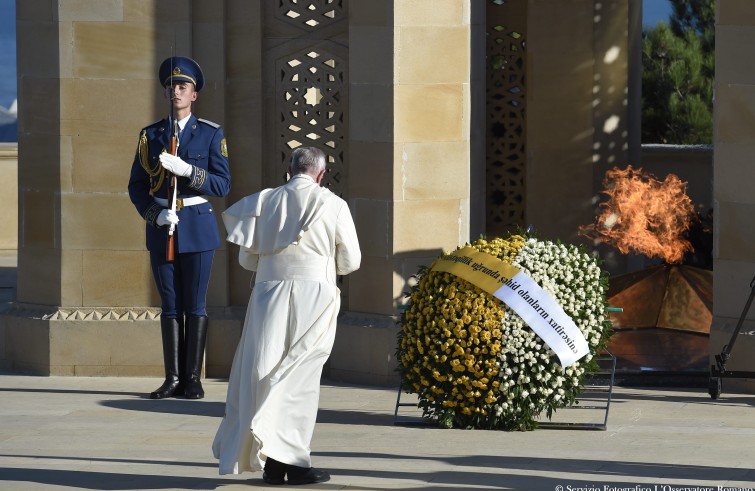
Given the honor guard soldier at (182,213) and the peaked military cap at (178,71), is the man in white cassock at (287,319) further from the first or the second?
the peaked military cap at (178,71)

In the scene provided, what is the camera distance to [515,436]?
943 cm

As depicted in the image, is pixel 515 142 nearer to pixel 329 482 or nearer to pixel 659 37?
pixel 329 482

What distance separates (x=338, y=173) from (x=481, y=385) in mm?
2722

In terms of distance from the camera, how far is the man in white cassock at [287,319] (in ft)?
26.6

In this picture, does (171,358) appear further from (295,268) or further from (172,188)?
(295,268)

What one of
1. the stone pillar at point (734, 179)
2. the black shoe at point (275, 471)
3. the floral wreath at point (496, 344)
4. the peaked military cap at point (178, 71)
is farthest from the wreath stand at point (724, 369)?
the peaked military cap at point (178, 71)

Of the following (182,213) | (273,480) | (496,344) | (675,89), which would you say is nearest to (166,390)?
(182,213)

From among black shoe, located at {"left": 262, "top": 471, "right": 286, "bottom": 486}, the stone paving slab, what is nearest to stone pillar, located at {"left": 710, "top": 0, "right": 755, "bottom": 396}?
the stone paving slab

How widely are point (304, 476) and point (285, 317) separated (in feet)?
2.52

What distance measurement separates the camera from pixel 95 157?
1151cm

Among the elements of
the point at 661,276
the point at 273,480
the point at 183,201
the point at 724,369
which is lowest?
the point at 273,480

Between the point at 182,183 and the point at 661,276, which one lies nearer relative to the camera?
the point at 182,183

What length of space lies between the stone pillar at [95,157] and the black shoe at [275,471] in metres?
3.53

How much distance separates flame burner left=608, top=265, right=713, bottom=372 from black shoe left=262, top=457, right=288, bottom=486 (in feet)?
15.3
